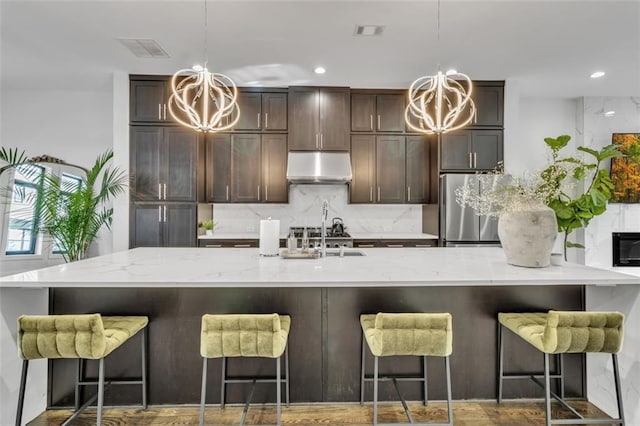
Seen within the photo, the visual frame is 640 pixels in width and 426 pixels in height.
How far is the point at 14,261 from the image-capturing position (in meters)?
4.35

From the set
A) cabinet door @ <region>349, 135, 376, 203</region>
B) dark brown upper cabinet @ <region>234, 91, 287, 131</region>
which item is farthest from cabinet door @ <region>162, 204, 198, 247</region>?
cabinet door @ <region>349, 135, 376, 203</region>

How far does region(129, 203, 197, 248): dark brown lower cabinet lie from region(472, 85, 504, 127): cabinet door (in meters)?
3.81

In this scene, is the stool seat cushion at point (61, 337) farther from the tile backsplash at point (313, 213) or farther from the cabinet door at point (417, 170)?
the cabinet door at point (417, 170)

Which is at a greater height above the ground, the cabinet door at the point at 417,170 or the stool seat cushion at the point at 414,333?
the cabinet door at the point at 417,170

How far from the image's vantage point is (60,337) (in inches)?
63.6

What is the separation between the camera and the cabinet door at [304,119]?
178 inches

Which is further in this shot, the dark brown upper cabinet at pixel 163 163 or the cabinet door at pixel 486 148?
the cabinet door at pixel 486 148

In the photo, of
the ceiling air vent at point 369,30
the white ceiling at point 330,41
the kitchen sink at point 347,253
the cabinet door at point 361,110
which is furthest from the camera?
the cabinet door at point 361,110

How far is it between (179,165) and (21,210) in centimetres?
208

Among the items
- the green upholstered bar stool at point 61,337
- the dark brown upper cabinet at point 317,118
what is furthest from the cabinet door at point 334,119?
the green upholstered bar stool at point 61,337

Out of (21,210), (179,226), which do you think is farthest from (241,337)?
(21,210)

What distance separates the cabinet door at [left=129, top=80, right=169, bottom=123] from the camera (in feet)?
13.9

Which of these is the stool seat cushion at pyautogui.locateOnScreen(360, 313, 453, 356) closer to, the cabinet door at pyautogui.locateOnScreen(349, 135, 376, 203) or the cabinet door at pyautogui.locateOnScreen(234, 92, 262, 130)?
the cabinet door at pyautogui.locateOnScreen(349, 135, 376, 203)

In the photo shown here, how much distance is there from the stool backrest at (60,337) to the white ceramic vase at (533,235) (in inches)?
90.8
